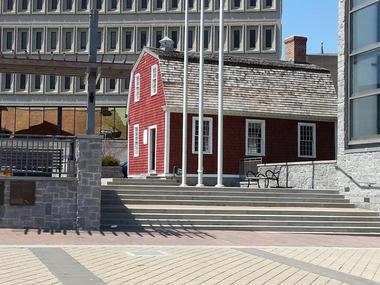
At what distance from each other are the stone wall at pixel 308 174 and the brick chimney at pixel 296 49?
12.5m

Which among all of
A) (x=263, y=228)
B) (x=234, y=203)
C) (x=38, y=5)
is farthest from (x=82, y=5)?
(x=263, y=228)

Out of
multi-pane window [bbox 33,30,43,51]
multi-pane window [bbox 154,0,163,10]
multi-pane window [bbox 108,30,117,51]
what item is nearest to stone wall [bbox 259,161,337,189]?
multi-pane window [bbox 108,30,117,51]

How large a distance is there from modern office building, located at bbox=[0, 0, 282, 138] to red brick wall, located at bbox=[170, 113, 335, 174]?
37.8 meters

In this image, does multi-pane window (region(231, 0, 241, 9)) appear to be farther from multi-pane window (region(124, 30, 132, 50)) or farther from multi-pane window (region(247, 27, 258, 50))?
multi-pane window (region(124, 30, 132, 50))

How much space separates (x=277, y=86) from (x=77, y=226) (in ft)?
60.4

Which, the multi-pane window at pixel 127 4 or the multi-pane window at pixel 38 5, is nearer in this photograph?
the multi-pane window at pixel 127 4

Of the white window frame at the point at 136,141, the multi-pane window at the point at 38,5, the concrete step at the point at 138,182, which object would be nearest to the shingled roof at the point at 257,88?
the concrete step at the point at 138,182

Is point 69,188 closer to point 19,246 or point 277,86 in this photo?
point 19,246

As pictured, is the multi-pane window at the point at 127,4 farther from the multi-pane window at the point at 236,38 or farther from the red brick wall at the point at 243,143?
the red brick wall at the point at 243,143

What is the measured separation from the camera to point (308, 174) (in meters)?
25.4

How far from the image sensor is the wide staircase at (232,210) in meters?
17.8

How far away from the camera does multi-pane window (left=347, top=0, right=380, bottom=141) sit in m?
21.0

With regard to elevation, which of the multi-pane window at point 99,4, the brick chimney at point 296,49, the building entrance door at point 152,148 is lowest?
the building entrance door at point 152,148

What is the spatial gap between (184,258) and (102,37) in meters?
64.4
